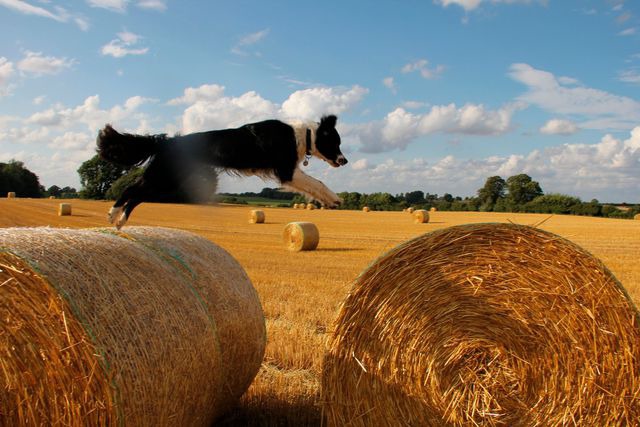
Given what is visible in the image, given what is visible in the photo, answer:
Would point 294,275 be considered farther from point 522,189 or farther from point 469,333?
point 522,189

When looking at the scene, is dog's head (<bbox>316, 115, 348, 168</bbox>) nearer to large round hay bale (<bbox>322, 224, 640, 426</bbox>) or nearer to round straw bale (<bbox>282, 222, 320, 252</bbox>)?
large round hay bale (<bbox>322, 224, 640, 426</bbox>)

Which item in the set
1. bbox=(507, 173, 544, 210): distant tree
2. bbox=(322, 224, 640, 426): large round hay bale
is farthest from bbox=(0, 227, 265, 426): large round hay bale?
bbox=(507, 173, 544, 210): distant tree

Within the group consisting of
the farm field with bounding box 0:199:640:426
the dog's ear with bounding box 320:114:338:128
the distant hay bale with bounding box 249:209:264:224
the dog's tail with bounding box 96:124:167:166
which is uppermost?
the dog's ear with bounding box 320:114:338:128

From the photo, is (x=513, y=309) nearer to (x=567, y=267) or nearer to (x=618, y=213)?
(x=567, y=267)

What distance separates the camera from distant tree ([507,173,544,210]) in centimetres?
4850

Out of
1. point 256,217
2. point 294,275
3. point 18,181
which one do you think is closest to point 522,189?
point 256,217

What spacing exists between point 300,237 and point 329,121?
11493 mm

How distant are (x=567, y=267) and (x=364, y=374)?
133 centimetres

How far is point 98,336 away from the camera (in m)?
2.58

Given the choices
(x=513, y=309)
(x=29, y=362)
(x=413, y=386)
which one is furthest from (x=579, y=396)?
(x=29, y=362)

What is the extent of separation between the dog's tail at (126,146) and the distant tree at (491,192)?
46.6m

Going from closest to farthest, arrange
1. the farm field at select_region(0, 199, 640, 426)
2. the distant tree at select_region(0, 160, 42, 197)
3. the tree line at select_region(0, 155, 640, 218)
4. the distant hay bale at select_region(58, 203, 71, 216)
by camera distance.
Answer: the farm field at select_region(0, 199, 640, 426) < the distant hay bale at select_region(58, 203, 71, 216) < the tree line at select_region(0, 155, 640, 218) < the distant tree at select_region(0, 160, 42, 197)

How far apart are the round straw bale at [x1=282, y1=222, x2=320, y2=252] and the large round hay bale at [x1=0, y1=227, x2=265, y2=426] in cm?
1347

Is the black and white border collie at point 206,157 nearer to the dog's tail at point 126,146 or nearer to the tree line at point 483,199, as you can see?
the dog's tail at point 126,146
